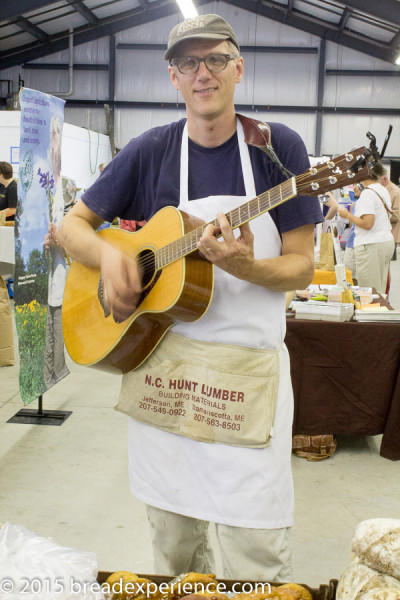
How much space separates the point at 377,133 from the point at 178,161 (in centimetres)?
1797

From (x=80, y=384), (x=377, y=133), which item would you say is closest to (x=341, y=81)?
(x=377, y=133)

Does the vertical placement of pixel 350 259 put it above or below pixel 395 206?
below

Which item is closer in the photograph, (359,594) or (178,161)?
(359,594)

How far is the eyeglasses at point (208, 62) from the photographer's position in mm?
1459

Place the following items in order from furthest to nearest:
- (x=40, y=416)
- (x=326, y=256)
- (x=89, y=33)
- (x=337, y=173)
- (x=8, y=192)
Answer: (x=89, y=33) → (x=8, y=192) → (x=326, y=256) → (x=40, y=416) → (x=337, y=173)

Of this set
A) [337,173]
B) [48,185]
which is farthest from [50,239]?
[337,173]

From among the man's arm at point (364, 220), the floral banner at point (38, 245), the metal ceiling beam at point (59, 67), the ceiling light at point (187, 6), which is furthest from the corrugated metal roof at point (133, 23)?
the floral banner at point (38, 245)

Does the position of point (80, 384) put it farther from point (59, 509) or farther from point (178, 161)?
point (178, 161)

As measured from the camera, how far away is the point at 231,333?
4.98 ft

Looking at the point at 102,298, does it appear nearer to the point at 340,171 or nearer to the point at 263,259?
the point at 263,259

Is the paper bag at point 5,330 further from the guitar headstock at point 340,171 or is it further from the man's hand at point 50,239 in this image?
the guitar headstock at point 340,171

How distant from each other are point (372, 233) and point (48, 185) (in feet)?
10.1

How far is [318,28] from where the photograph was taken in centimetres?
1828

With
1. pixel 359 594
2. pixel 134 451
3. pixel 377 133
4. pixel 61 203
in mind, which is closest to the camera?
pixel 359 594
